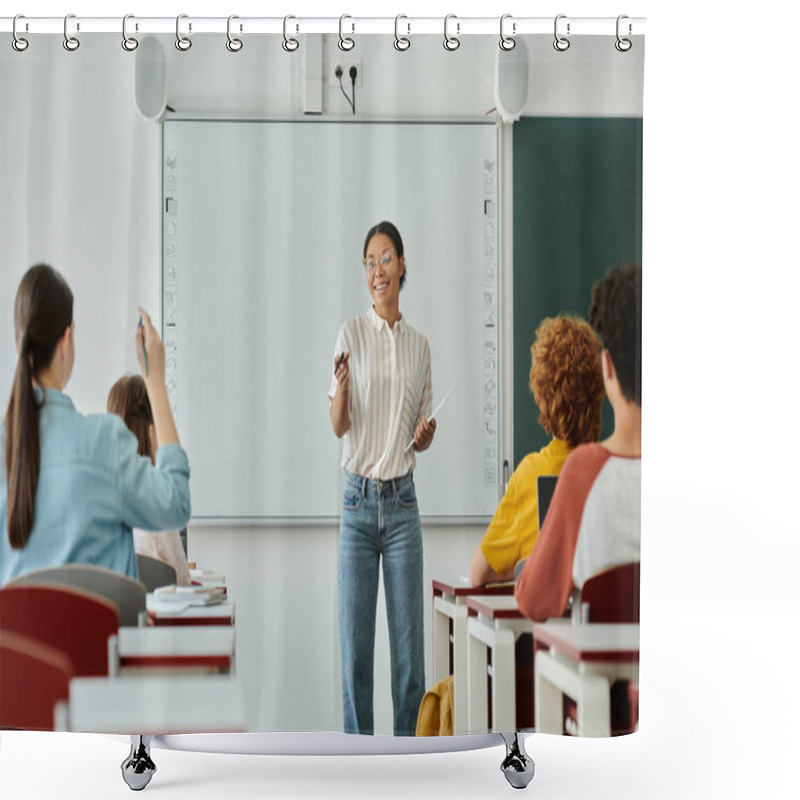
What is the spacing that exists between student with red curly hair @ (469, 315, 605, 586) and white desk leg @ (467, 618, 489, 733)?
13cm

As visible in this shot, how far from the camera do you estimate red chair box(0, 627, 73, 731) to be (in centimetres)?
260

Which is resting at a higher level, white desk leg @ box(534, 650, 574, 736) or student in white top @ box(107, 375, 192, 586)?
student in white top @ box(107, 375, 192, 586)

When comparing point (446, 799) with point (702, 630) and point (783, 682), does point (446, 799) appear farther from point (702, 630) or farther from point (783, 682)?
point (702, 630)

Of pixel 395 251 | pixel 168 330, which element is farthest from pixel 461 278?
pixel 168 330

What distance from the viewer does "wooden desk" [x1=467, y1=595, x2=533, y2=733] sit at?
263 cm

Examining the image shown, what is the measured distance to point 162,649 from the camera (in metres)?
2.61

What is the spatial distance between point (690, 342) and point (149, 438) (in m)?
2.33

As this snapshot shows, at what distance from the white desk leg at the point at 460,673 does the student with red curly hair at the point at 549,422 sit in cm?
9

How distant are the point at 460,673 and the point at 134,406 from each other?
94 cm

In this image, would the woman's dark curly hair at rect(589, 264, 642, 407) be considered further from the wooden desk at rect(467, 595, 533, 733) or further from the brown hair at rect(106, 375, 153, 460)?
the brown hair at rect(106, 375, 153, 460)

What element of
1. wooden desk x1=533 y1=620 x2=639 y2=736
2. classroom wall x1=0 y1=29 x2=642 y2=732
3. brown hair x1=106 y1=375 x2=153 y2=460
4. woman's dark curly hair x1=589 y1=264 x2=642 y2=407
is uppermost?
classroom wall x1=0 y1=29 x2=642 y2=732

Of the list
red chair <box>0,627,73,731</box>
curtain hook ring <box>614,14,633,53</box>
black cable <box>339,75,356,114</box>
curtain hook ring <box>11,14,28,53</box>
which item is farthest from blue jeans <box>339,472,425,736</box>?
curtain hook ring <box>11,14,28,53</box>

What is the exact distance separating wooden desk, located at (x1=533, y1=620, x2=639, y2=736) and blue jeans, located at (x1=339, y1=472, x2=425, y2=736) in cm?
28

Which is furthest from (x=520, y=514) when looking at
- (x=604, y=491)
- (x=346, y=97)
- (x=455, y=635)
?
(x=346, y=97)
